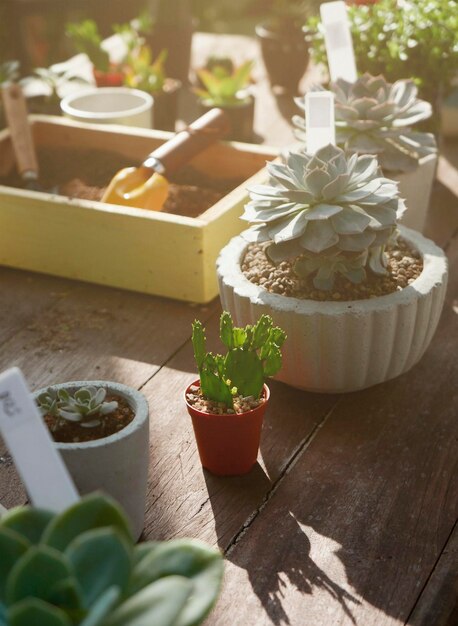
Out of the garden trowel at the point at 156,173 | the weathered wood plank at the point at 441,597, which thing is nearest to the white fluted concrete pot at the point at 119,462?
the weathered wood plank at the point at 441,597

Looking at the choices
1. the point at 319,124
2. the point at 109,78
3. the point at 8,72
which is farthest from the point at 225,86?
the point at 319,124

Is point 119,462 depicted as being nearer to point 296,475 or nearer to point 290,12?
A: point 296,475

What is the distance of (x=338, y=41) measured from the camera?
5.71 feet

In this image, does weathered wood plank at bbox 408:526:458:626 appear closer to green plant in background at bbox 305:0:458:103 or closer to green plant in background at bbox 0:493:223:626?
green plant in background at bbox 0:493:223:626

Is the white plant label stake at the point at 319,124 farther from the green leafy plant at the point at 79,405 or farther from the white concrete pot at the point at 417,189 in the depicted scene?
the green leafy plant at the point at 79,405

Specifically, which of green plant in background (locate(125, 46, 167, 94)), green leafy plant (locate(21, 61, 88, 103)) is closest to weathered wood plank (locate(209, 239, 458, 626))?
green plant in background (locate(125, 46, 167, 94))

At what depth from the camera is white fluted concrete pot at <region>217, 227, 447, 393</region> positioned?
1348 mm

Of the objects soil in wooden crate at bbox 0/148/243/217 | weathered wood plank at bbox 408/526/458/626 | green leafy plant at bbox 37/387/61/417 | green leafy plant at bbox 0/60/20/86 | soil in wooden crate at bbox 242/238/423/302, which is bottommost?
weathered wood plank at bbox 408/526/458/626

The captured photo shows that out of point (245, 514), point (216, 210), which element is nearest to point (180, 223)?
point (216, 210)

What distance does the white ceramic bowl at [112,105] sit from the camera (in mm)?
2121

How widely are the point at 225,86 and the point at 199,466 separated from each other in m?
1.20

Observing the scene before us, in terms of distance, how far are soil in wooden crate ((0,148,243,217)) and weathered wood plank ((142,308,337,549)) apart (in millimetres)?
464

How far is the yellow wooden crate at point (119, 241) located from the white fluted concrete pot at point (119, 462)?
23.0 inches

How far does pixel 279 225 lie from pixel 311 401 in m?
0.28
